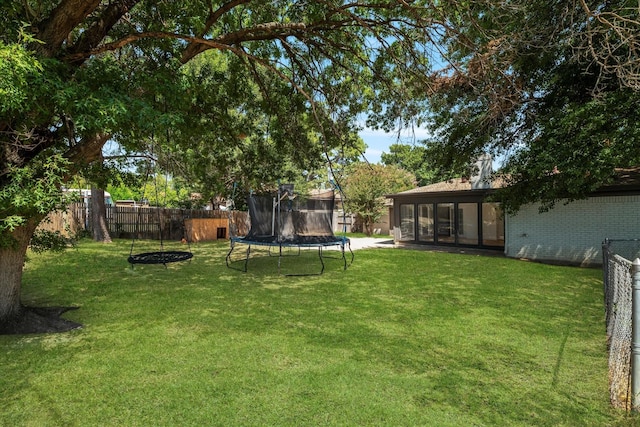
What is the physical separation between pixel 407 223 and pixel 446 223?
175cm

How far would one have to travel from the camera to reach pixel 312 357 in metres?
3.10

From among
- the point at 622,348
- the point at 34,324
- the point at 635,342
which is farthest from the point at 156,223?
the point at 635,342

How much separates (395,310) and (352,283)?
1.87 meters

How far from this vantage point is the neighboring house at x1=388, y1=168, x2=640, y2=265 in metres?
9.01

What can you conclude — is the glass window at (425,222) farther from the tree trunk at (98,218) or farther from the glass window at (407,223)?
the tree trunk at (98,218)

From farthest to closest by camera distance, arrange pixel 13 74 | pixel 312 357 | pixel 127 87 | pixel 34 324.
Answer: pixel 34 324, pixel 127 87, pixel 312 357, pixel 13 74

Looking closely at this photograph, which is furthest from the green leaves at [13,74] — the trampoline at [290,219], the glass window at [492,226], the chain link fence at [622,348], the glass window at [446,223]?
the glass window at [446,223]

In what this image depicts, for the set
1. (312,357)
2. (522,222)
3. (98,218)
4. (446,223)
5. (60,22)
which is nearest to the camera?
(312,357)

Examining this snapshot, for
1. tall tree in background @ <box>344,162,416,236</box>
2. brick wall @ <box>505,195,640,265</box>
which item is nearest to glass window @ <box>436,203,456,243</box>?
brick wall @ <box>505,195,640,265</box>

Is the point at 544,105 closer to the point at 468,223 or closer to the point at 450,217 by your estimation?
the point at 468,223

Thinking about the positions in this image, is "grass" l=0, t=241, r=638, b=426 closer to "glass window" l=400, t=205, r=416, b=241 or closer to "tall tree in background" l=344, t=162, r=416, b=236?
"glass window" l=400, t=205, r=416, b=241

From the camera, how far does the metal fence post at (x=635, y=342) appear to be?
7.23 feet

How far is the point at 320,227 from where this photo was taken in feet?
28.1

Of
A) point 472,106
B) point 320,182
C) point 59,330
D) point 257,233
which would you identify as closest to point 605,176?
point 472,106
